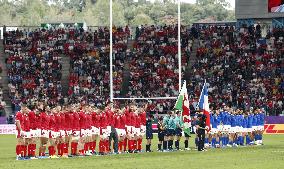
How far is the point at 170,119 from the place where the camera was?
48.7m

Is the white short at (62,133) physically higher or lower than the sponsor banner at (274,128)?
higher

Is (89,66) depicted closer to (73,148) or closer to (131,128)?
(131,128)

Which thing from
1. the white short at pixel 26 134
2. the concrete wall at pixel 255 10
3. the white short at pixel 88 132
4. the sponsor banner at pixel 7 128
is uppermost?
the concrete wall at pixel 255 10

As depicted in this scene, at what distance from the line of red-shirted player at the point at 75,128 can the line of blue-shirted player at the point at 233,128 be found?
17.9ft

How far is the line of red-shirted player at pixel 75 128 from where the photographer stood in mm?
41094

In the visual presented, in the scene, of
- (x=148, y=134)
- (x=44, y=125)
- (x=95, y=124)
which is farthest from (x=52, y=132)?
(x=148, y=134)

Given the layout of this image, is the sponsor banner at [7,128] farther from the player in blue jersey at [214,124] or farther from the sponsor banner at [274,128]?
the player in blue jersey at [214,124]

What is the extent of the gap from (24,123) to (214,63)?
→ 124 feet

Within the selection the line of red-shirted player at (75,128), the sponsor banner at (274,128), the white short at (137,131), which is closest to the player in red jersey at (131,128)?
the line of red-shirted player at (75,128)

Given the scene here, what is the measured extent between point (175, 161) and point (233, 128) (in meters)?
13.7

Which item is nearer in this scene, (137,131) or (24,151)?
(24,151)

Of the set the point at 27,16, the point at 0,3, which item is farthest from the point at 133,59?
the point at 0,3

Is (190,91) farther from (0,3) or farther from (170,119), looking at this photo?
(0,3)

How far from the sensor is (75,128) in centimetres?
4262
